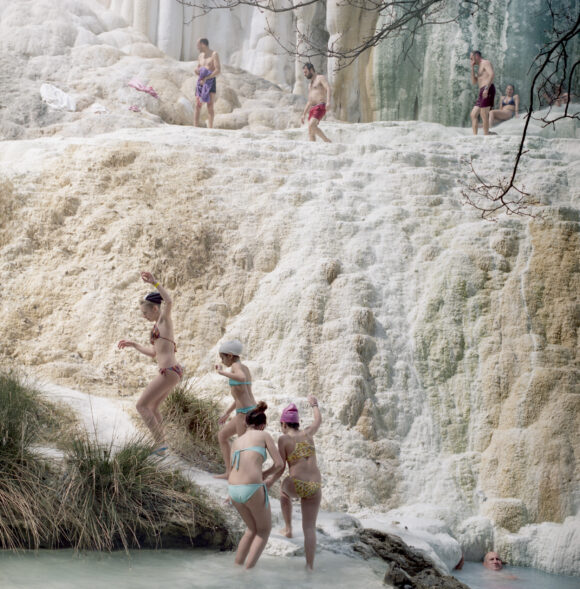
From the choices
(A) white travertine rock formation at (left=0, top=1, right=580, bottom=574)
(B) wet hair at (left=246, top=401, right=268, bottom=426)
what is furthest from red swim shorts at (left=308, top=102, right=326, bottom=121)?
(B) wet hair at (left=246, top=401, right=268, bottom=426)

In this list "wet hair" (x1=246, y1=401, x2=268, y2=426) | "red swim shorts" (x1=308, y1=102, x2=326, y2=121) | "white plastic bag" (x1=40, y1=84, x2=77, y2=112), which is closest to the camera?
"wet hair" (x1=246, y1=401, x2=268, y2=426)

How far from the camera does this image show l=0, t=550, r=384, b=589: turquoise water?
15.6ft

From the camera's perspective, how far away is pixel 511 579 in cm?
657

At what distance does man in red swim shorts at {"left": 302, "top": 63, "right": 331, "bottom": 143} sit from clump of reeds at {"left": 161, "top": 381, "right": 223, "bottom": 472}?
580 cm

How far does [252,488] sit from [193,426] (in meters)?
2.29

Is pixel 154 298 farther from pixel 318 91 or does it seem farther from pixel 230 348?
pixel 318 91

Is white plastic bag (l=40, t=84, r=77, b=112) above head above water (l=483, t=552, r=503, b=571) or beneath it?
above

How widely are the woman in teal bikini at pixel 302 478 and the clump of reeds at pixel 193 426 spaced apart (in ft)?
4.39

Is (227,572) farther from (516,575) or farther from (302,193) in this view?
(302,193)

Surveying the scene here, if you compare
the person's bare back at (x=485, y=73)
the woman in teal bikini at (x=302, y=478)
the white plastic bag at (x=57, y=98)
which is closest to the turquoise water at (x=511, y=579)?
the woman in teal bikini at (x=302, y=478)

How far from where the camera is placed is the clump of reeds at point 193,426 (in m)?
6.88

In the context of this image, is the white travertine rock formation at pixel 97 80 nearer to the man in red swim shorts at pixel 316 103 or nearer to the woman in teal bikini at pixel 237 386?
the man in red swim shorts at pixel 316 103

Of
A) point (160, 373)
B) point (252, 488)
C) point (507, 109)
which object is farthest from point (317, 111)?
point (252, 488)

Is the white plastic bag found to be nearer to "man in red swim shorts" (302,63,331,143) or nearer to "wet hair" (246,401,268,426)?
"man in red swim shorts" (302,63,331,143)
